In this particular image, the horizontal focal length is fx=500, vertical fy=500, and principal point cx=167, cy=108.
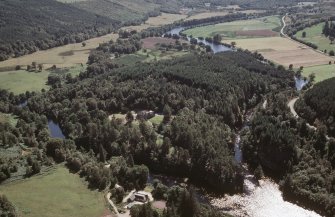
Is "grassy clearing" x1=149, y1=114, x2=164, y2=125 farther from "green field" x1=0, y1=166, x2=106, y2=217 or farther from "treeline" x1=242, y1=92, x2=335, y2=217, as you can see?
"green field" x1=0, y1=166, x2=106, y2=217

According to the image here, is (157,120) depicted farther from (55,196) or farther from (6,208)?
(6,208)

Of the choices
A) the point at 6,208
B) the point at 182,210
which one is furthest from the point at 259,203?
the point at 6,208

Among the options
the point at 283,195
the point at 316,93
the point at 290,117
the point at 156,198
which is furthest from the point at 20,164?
the point at 316,93

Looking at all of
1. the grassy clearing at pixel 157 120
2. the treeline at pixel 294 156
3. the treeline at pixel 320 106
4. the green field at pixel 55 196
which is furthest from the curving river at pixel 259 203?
the grassy clearing at pixel 157 120

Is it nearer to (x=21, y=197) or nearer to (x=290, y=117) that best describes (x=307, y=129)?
(x=290, y=117)

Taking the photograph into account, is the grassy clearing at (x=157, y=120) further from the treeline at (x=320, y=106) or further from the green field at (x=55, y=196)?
the treeline at (x=320, y=106)

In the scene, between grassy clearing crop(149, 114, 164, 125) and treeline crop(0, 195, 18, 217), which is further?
grassy clearing crop(149, 114, 164, 125)

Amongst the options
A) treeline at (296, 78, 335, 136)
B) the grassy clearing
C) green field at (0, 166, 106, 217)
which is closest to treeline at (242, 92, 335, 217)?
treeline at (296, 78, 335, 136)
